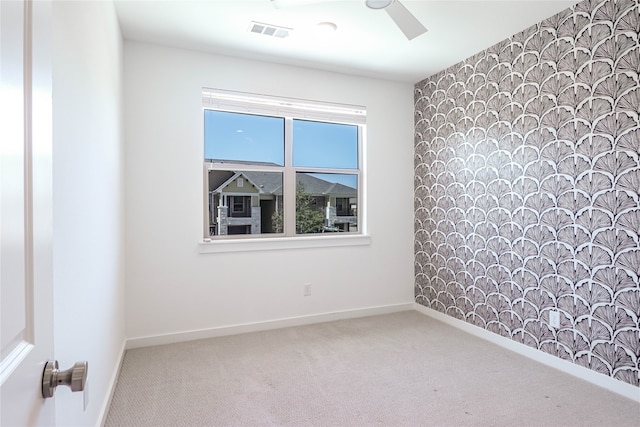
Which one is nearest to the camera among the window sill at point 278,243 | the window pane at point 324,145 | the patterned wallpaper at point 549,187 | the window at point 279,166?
the patterned wallpaper at point 549,187

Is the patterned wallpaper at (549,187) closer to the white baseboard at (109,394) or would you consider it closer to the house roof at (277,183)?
the house roof at (277,183)

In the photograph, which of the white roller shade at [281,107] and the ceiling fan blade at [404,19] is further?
the white roller shade at [281,107]

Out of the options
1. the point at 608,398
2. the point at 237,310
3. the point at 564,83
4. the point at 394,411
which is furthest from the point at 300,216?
the point at 608,398

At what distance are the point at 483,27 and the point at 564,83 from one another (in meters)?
0.73

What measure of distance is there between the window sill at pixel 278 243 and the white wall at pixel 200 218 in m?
0.06

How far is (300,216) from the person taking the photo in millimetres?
3691

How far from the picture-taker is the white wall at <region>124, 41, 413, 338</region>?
3000 millimetres

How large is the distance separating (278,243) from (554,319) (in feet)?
7.52

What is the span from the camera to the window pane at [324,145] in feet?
12.0

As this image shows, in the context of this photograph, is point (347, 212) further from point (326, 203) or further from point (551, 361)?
point (551, 361)

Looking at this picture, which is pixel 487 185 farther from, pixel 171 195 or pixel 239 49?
pixel 171 195

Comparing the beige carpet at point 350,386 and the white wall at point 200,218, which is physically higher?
the white wall at point 200,218

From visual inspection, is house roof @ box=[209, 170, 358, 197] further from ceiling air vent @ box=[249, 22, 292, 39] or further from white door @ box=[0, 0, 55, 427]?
white door @ box=[0, 0, 55, 427]

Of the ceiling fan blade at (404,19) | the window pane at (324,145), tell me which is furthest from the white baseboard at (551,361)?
the ceiling fan blade at (404,19)
